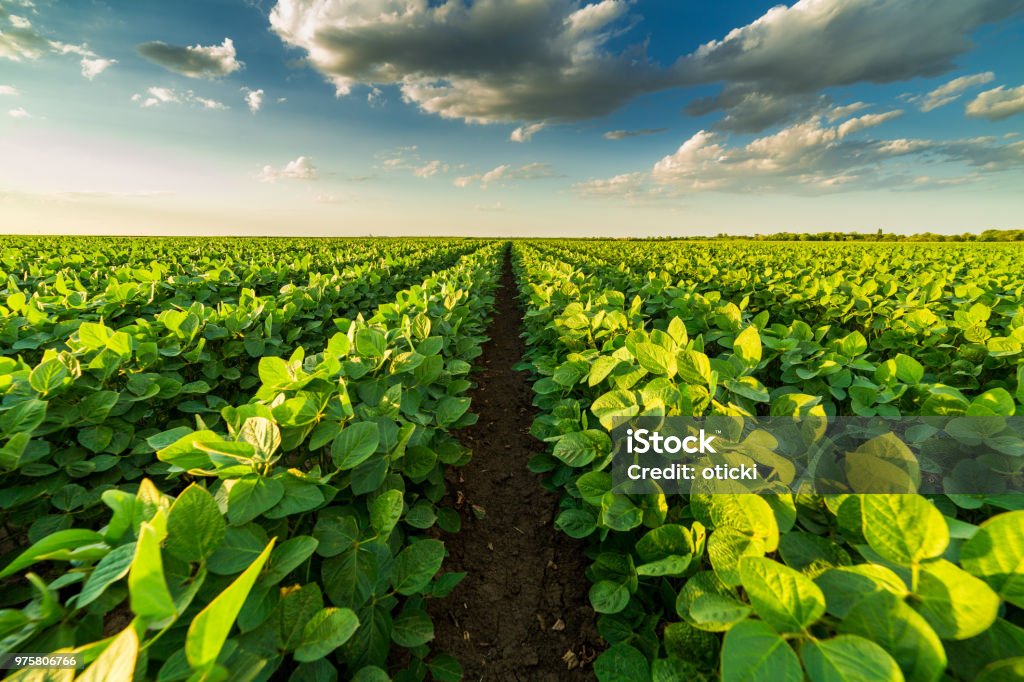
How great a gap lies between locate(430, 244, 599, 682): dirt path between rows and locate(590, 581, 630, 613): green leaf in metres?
0.85

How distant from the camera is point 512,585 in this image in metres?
2.84

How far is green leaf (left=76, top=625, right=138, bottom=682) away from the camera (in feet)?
2.25

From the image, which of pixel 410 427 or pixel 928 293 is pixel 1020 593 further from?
pixel 928 293

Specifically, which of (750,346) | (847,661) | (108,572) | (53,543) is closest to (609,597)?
(847,661)

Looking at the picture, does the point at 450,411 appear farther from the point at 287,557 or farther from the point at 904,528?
the point at 904,528

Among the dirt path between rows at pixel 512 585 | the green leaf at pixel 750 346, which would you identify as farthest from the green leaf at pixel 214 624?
the dirt path between rows at pixel 512 585

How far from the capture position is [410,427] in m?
1.58

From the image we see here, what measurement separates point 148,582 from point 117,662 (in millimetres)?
142

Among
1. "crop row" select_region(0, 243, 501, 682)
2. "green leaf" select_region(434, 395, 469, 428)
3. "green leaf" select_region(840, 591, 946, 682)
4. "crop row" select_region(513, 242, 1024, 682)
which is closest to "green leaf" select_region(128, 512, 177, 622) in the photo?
"crop row" select_region(0, 243, 501, 682)

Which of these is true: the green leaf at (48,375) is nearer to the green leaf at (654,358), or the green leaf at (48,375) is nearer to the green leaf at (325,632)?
the green leaf at (325,632)

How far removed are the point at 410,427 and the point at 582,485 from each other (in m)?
0.73

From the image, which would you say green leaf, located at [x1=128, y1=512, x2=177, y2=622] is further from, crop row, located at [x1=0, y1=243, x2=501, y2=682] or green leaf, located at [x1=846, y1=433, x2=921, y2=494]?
green leaf, located at [x1=846, y1=433, x2=921, y2=494]

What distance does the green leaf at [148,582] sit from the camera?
693mm

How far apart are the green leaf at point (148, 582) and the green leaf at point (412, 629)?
1047mm
